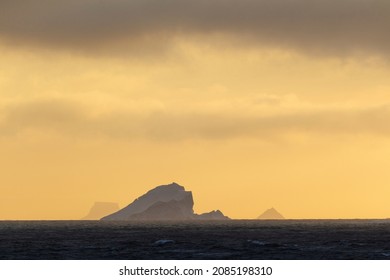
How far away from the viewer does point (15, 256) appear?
129875mm

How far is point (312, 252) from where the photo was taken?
444ft

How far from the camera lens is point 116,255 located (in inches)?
5103
